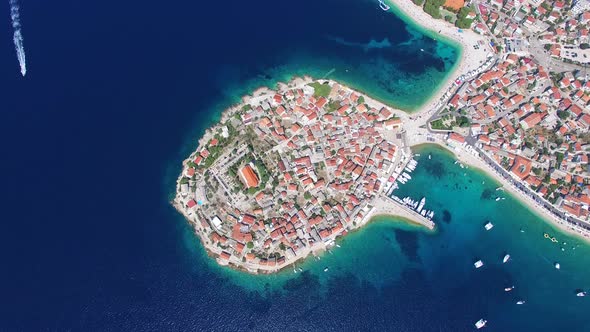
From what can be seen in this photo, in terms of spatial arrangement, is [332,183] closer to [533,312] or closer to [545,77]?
[533,312]

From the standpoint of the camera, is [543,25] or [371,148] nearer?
[371,148]

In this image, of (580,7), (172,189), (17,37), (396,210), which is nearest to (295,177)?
(396,210)

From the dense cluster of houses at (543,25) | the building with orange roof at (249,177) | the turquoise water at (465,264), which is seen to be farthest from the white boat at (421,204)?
the dense cluster of houses at (543,25)

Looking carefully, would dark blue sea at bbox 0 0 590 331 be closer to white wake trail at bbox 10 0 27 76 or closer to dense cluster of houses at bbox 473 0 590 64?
white wake trail at bbox 10 0 27 76

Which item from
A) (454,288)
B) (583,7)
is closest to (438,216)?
(454,288)

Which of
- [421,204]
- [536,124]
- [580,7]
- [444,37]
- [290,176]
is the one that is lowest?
[421,204]

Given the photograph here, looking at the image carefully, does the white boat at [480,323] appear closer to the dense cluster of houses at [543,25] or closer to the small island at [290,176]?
the small island at [290,176]

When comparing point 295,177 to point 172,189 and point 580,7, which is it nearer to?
point 172,189
